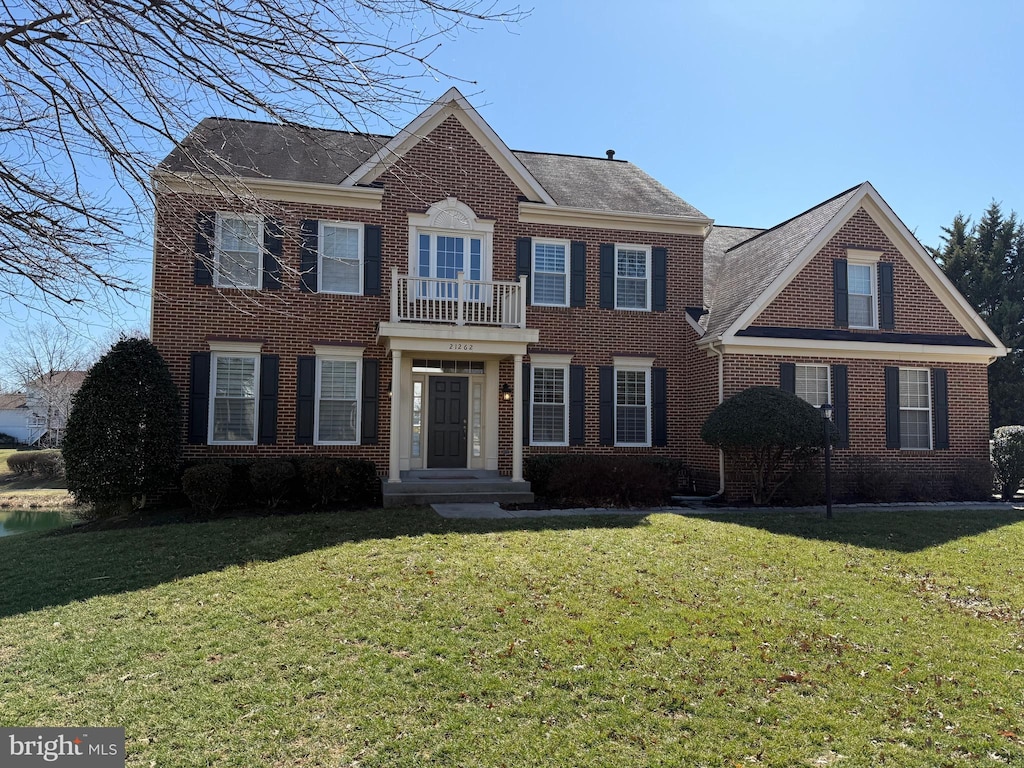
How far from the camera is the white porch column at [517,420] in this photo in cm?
1340

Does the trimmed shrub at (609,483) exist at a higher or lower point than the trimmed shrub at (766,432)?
lower

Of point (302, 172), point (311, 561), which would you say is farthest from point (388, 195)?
point (311, 561)

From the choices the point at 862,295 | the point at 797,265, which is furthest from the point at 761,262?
the point at 862,295

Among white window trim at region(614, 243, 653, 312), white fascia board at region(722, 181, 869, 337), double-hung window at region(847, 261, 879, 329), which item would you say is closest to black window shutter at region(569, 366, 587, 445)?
white window trim at region(614, 243, 653, 312)

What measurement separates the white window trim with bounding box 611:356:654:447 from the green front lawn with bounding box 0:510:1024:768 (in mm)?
6461

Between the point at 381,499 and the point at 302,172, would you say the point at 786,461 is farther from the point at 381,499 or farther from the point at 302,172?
the point at 302,172

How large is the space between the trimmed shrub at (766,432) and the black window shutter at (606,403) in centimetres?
242

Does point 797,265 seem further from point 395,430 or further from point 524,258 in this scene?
point 395,430

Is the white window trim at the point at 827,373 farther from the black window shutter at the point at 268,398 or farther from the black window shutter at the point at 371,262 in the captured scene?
the black window shutter at the point at 268,398

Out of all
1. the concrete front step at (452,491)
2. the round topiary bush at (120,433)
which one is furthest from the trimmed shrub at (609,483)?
the round topiary bush at (120,433)

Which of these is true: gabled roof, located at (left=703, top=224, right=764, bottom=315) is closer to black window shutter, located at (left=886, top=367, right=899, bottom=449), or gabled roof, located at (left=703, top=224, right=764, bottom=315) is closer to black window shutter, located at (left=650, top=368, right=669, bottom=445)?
black window shutter, located at (left=650, top=368, right=669, bottom=445)

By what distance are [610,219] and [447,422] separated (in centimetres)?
597

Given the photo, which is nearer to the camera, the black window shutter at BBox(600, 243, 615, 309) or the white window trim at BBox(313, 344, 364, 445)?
the white window trim at BBox(313, 344, 364, 445)

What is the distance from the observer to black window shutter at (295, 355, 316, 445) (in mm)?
13797
